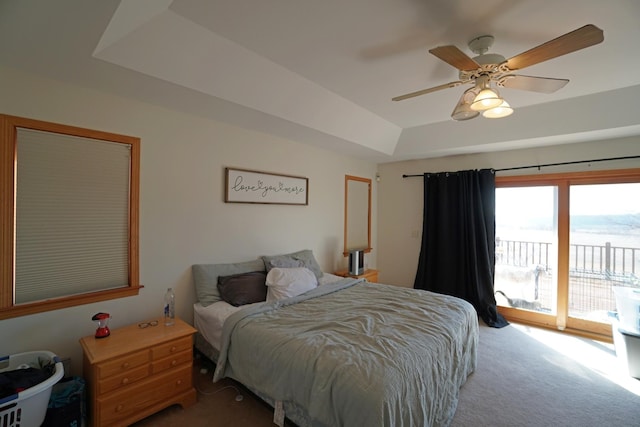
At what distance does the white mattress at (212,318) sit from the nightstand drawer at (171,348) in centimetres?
22

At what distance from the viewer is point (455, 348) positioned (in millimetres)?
1978

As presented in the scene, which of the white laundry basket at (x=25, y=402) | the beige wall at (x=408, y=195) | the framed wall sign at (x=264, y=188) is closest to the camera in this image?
the white laundry basket at (x=25, y=402)

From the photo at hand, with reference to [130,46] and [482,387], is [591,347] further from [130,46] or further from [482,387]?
[130,46]

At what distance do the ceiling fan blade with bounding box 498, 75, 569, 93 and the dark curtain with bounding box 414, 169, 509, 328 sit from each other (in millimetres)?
2075

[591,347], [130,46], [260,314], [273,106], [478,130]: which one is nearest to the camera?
[130,46]

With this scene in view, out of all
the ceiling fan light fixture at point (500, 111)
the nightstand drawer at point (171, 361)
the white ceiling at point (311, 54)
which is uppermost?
the white ceiling at point (311, 54)

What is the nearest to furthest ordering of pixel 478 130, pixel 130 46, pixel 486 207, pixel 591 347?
pixel 130 46, pixel 591 347, pixel 478 130, pixel 486 207

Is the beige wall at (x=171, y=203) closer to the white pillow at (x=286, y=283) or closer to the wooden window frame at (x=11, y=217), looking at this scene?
the wooden window frame at (x=11, y=217)

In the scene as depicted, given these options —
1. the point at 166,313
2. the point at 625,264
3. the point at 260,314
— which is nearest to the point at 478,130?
the point at 625,264

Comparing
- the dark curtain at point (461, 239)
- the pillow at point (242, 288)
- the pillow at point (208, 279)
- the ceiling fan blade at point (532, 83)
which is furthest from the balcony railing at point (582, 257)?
the pillow at point (208, 279)

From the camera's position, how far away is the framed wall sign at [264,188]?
2902 millimetres

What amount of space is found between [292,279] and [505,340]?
8.45 feet

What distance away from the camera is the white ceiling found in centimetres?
155

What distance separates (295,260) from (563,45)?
9.04ft
